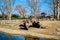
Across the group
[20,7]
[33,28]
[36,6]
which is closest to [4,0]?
[36,6]

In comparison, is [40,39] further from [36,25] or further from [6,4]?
[6,4]

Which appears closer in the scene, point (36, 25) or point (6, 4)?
point (36, 25)

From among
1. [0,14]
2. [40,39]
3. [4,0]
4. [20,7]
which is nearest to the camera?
[40,39]

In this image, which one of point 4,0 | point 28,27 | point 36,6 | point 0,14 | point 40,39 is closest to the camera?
point 40,39

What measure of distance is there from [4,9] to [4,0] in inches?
150

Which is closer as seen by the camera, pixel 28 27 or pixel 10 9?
pixel 28 27

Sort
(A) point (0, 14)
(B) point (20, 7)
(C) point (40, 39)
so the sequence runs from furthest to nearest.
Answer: (B) point (20, 7)
(A) point (0, 14)
(C) point (40, 39)

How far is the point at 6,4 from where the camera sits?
67.9 m

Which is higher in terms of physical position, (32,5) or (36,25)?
(32,5)

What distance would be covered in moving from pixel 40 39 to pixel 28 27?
1193cm

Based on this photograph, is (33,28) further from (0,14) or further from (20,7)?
(20,7)

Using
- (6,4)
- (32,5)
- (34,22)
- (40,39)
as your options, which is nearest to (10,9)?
(6,4)

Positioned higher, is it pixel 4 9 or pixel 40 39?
pixel 4 9

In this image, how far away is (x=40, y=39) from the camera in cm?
2475
